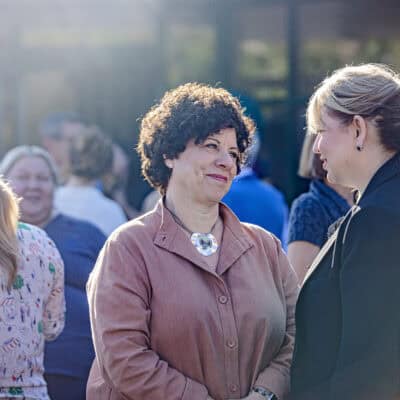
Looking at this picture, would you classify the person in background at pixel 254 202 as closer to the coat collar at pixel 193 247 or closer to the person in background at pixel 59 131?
the coat collar at pixel 193 247

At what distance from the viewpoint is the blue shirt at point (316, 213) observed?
394cm

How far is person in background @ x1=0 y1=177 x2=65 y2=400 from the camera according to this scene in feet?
11.4

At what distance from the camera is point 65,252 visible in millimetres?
4625

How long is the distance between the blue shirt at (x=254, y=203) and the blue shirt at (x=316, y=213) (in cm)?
73

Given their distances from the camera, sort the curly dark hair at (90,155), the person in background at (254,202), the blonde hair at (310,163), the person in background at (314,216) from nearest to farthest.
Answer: the person in background at (314,216)
the blonde hair at (310,163)
the person in background at (254,202)
the curly dark hair at (90,155)

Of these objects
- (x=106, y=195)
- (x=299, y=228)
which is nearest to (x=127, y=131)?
(x=106, y=195)

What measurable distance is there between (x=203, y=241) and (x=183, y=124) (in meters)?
0.43

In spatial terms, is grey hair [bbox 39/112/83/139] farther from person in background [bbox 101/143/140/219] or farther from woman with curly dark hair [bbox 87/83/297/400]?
woman with curly dark hair [bbox 87/83/297/400]

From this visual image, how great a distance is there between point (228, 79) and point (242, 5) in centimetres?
63

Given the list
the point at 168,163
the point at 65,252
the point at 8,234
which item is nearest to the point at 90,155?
the point at 65,252

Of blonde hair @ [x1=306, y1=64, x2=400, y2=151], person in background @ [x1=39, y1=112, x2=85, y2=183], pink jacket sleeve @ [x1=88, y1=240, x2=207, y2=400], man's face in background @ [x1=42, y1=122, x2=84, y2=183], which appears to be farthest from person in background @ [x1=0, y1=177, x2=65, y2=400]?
person in background @ [x1=39, y1=112, x2=85, y2=183]

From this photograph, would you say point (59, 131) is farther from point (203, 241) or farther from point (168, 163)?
point (203, 241)

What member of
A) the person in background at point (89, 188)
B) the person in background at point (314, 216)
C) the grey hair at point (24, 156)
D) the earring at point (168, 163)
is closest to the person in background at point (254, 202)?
the person in background at point (314, 216)

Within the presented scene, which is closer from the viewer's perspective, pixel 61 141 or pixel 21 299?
pixel 21 299
